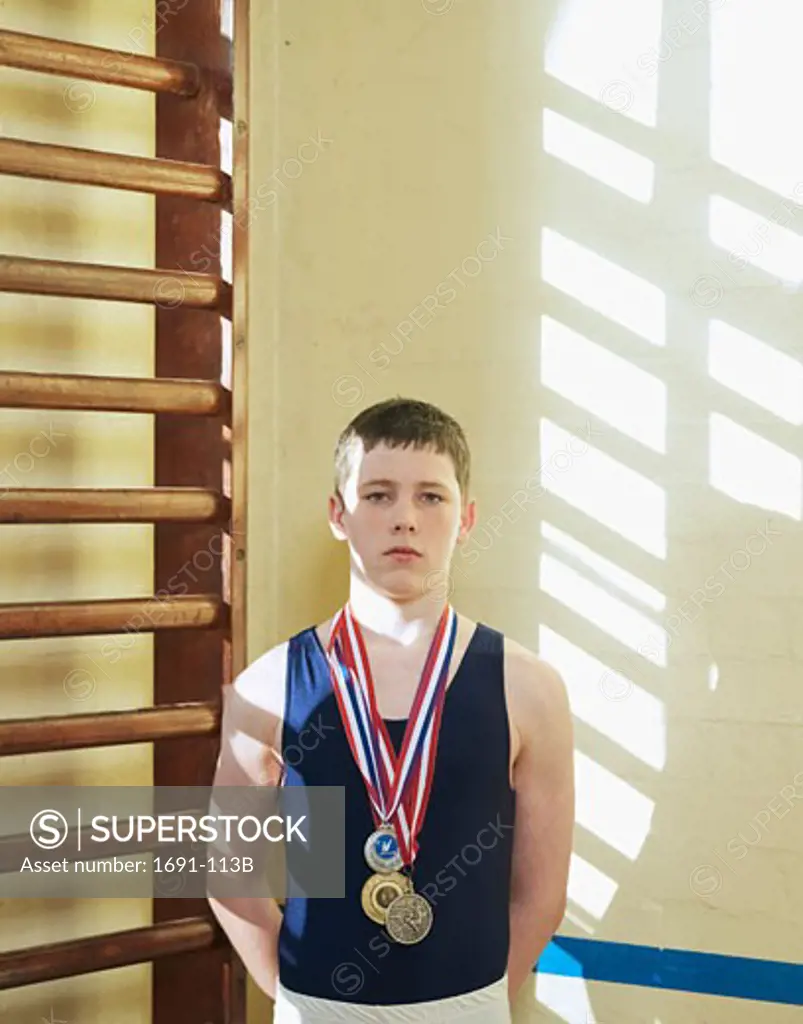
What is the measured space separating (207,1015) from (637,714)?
0.75 m

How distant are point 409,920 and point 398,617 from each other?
305mm

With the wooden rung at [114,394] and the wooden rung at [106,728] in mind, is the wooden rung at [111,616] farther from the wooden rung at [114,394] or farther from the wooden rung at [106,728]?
the wooden rung at [114,394]

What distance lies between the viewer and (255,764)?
143 cm

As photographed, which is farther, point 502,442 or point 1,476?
point 502,442

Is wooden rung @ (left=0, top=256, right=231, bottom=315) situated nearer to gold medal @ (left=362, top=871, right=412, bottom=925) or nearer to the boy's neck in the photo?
the boy's neck

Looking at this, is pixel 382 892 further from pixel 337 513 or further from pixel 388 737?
pixel 337 513

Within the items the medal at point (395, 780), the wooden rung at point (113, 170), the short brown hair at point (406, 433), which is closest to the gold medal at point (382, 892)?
the medal at point (395, 780)

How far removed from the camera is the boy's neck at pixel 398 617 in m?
1.40

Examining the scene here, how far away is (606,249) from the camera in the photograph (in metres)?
1.87

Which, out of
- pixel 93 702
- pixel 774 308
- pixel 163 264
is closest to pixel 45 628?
pixel 93 702

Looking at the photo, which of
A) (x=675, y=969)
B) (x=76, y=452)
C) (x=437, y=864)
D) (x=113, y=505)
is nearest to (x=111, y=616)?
(x=113, y=505)

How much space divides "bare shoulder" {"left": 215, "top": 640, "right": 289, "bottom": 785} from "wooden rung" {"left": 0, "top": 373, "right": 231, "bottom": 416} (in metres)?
0.47

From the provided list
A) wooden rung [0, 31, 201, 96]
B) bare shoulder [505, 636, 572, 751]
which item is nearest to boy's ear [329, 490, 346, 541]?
bare shoulder [505, 636, 572, 751]

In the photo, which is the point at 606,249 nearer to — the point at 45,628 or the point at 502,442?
the point at 502,442
